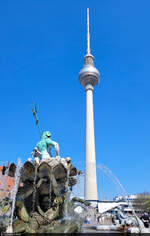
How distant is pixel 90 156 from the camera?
4556 cm

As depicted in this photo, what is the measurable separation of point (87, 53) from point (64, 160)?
53.1 m

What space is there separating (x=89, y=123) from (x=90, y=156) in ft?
26.4

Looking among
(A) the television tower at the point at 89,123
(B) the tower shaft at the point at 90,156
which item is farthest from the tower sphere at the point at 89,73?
(B) the tower shaft at the point at 90,156

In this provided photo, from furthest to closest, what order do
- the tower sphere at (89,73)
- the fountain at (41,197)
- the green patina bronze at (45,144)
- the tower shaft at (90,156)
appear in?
the tower sphere at (89,73) < the tower shaft at (90,156) < the green patina bronze at (45,144) < the fountain at (41,197)

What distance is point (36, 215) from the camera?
10.7 m

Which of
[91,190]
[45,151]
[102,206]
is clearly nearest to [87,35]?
[91,190]

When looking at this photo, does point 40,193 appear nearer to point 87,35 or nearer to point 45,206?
point 45,206

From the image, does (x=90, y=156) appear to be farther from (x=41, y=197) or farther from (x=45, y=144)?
(x=41, y=197)

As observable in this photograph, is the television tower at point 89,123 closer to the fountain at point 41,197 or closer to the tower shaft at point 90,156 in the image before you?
the tower shaft at point 90,156

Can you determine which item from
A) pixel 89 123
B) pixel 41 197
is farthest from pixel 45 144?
pixel 89 123

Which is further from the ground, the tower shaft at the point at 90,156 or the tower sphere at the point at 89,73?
the tower sphere at the point at 89,73

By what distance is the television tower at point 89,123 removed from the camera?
43.1m

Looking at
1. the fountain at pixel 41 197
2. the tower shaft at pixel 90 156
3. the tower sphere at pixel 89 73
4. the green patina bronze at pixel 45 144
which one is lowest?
the fountain at pixel 41 197

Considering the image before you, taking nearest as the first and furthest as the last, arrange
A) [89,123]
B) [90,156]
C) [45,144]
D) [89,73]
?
[45,144] → [90,156] → [89,123] → [89,73]
